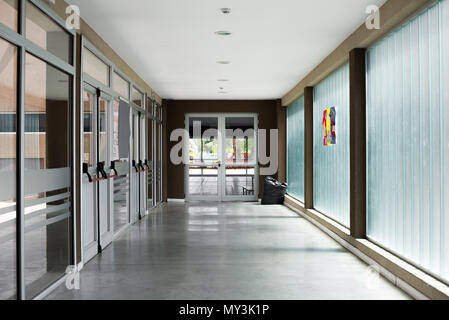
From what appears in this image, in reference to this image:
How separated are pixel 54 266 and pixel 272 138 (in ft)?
30.1

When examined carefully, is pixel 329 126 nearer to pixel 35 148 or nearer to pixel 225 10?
pixel 225 10

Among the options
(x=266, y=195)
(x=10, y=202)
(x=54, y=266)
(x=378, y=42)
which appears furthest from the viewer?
(x=266, y=195)

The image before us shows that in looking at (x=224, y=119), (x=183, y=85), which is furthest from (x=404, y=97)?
(x=224, y=119)

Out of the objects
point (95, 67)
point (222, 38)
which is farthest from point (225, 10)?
point (95, 67)

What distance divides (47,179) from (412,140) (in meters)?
3.68

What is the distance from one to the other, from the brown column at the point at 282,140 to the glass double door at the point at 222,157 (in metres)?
0.73

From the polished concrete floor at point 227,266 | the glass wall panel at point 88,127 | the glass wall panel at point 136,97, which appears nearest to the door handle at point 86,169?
the glass wall panel at point 88,127

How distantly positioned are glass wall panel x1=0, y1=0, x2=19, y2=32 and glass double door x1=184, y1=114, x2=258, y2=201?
9.48 meters

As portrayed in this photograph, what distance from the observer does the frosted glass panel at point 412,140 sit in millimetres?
3881

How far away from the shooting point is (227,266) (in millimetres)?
5340

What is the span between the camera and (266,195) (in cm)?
1223

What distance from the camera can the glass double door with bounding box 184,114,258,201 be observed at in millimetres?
13078

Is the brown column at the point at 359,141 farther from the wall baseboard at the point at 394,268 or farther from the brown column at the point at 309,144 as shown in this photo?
the brown column at the point at 309,144
